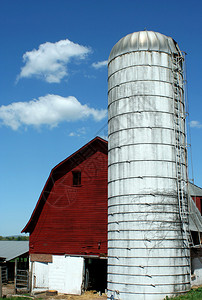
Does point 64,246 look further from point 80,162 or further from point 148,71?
point 148,71

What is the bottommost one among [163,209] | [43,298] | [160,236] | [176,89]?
[43,298]

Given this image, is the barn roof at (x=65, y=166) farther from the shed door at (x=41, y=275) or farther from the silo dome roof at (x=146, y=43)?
the silo dome roof at (x=146, y=43)

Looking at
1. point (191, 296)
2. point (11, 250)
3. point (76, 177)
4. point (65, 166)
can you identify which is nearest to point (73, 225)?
point (76, 177)

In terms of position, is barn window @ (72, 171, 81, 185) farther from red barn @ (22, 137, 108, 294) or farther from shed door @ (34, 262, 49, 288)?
shed door @ (34, 262, 49, 288)

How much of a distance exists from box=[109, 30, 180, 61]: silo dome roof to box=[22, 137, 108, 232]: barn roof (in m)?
6.63

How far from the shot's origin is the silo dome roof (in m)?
18.3

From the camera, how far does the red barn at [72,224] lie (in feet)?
73.5

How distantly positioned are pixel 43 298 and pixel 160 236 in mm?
9459

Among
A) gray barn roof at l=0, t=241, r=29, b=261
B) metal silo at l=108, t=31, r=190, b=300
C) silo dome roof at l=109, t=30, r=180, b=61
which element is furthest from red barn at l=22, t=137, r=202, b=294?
silo dome roof at l=109, t=30, r=180, b=61

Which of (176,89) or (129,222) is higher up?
(176,89)

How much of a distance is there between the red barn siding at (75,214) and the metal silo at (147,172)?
453 centimetres

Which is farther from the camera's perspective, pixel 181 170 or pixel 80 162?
pixel 80 162

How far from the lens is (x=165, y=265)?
1589 cm

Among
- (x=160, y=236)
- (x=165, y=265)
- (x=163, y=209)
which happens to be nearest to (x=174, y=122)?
(x=163, y=209)
